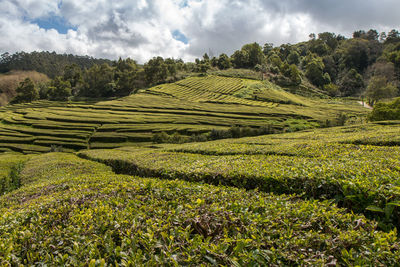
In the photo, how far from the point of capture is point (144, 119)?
52469mm

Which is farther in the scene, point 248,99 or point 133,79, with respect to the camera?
point 133,79

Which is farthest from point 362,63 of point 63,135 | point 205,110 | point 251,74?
point 63,135

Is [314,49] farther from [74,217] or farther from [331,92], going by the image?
[74,217]

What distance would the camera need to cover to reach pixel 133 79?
100 metres

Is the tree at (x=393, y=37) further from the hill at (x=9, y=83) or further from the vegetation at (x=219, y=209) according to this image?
the hill at (x=9, y=83)

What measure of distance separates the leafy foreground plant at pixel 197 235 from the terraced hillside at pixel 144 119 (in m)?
37.6

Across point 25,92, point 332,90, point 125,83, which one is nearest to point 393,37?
point 332,90

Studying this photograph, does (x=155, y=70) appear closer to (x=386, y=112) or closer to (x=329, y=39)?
(x=386, y=112)

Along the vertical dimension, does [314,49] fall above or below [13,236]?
above

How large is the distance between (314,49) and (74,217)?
174 m

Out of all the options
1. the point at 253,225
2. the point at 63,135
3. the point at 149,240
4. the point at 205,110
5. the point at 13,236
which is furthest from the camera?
the point at 205,110

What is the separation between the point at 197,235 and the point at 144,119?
167 feet

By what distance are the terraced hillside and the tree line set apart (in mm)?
19883

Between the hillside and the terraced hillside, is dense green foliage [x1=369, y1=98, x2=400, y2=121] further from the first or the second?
the hillside
